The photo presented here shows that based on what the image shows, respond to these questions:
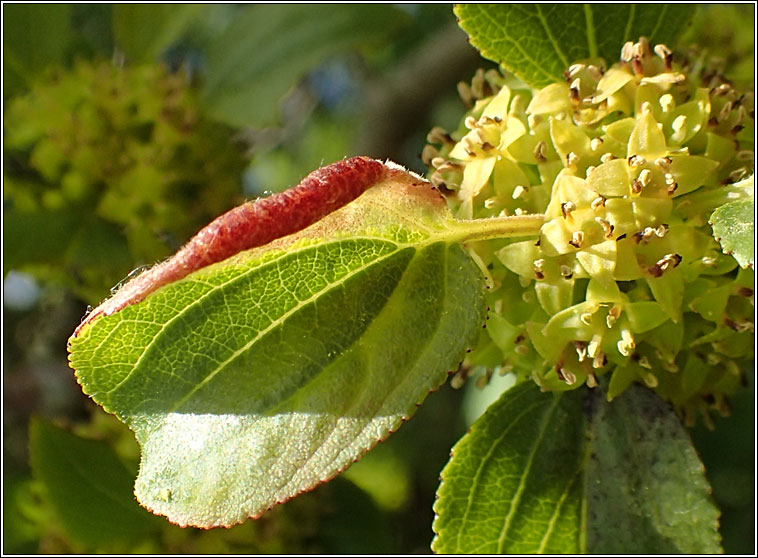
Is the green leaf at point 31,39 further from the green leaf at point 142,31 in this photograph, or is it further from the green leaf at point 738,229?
the green leaf at point 738,229

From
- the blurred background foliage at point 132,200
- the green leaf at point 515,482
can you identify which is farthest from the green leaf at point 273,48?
the green leaf at point 515,482

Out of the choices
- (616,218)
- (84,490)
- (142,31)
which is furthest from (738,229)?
(142,31)

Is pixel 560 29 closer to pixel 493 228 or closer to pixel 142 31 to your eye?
pixel 493 228

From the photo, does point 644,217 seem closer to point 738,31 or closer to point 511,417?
point 511,417

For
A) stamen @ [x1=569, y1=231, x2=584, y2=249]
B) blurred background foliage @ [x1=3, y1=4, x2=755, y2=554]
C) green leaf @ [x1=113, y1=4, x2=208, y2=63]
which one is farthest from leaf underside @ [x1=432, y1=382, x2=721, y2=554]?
green leaf @ [x1=113, y1=4, x2=208, y2=63]

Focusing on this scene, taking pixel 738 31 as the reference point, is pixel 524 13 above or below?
above

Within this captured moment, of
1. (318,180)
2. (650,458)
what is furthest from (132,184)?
(650,458)

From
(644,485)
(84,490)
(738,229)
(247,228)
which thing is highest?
(247,228)

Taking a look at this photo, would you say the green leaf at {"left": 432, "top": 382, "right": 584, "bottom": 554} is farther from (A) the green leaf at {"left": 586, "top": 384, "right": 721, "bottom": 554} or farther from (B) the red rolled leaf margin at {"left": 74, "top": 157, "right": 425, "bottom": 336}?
(B) the red rolled leaf margin at {"left": 74, "top": 157, "right": 425, "bottom": 336}
